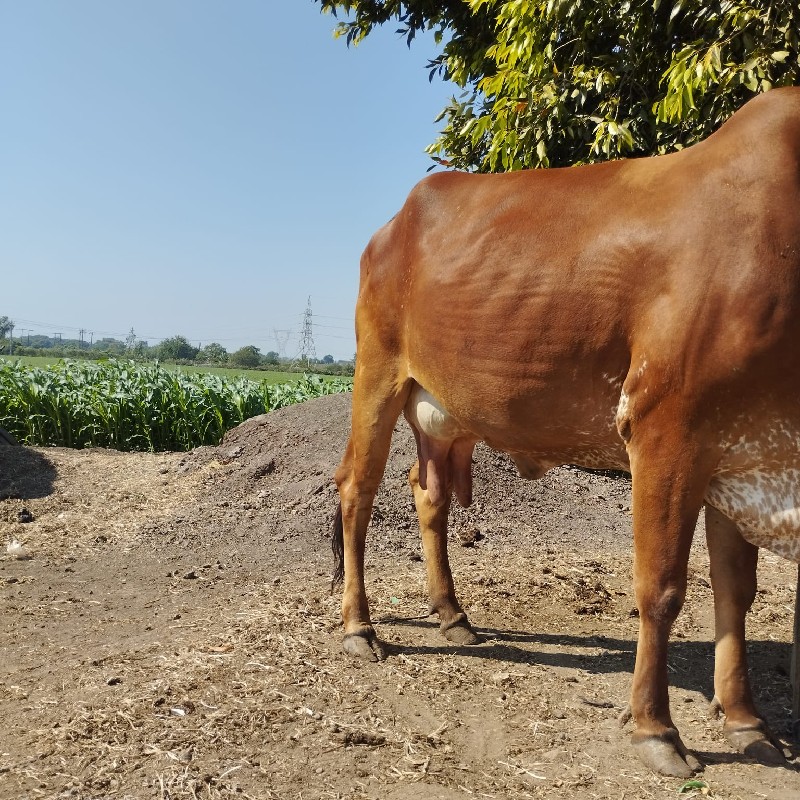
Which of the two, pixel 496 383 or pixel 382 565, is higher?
pixel 496 383

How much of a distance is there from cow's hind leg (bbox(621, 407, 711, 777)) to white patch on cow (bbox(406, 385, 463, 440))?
1.25 m

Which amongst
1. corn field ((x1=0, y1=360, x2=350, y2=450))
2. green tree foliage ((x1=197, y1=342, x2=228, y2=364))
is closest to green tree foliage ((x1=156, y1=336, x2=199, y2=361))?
green tree foliage ((x1=197, y1=342, x2=228, y2=364))

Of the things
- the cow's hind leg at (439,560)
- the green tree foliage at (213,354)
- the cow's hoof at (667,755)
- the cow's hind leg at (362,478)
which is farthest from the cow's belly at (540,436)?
the green tree foliage at (213,354)

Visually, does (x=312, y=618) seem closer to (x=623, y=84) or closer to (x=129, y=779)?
(x=129, y=779)

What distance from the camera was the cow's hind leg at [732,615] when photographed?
3160 millimetres

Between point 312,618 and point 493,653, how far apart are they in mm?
1062

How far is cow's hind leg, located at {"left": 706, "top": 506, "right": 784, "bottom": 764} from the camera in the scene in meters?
3.16

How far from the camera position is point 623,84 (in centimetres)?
597

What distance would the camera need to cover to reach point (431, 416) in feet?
13.5

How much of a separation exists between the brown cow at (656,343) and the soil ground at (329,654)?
1.83 feet

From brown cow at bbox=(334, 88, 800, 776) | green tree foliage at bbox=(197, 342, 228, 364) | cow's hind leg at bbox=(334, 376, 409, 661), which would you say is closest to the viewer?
brown cow at bbox=(334, 88, 800, 776)

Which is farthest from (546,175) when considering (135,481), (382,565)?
(135,481)

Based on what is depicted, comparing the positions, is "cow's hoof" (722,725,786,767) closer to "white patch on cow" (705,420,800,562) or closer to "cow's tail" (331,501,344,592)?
"white patch on cow" (705,420,800,562)

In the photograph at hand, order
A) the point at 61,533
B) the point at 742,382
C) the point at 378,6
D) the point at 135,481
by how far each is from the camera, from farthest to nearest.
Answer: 1. the point at 378,6
2. the point at 135,481
3. the point at 61,533
4. the point at 742,382
